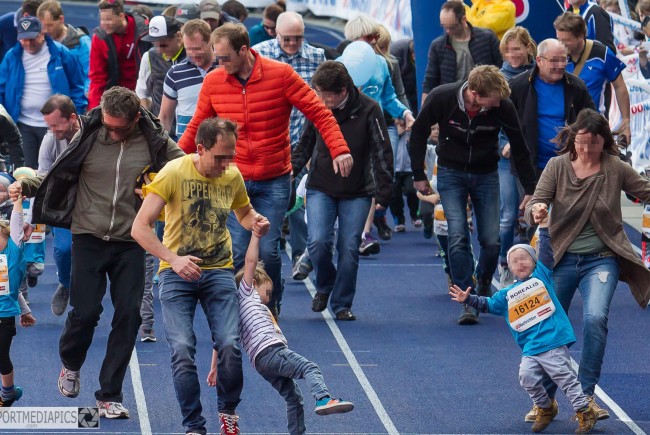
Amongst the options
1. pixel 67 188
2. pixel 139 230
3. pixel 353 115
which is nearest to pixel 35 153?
pixel 353 115

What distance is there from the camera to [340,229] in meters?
11.8

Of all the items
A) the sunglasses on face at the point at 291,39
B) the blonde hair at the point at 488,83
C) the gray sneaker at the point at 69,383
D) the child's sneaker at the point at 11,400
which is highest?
the blonde hair at the point at 488,83

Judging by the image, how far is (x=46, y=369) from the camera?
1035cm

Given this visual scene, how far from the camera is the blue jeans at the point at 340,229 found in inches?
458

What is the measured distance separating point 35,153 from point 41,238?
235 cm

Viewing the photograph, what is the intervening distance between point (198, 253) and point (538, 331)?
215 centimetres

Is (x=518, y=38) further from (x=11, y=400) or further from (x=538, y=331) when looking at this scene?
(x=11, y=400)

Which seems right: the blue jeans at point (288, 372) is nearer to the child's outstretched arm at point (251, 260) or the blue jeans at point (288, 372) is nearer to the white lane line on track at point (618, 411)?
the child's outstretched arm at point (251, 260)

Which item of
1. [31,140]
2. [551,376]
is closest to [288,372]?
[551,376]

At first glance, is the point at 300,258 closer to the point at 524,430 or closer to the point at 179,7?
the point at 179,7

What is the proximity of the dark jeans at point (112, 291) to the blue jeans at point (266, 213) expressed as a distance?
1.88 metres

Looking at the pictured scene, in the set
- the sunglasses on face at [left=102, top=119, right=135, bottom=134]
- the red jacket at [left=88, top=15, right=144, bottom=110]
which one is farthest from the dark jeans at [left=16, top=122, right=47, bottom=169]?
the sunglasses on face at [left=102, top=119, right=135, bottom=134]

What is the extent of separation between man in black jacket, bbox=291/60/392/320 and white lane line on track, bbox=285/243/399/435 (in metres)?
0.42

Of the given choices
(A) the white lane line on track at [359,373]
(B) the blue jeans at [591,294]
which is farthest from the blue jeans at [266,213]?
(B) the blue jeans at [591,294]
